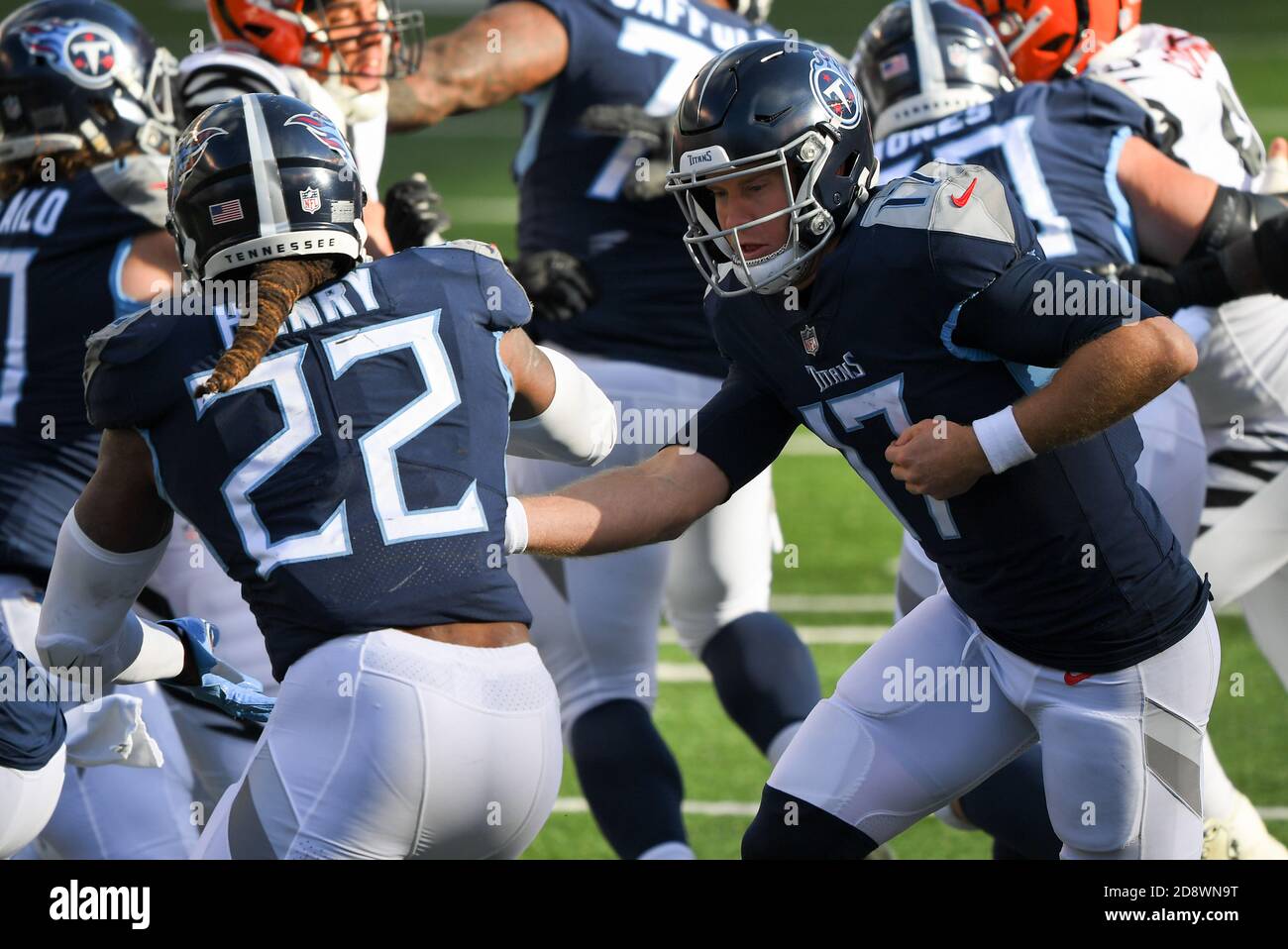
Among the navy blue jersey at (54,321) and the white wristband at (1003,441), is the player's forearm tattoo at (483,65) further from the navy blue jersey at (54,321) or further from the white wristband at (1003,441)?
the white wristband at (1003,441)

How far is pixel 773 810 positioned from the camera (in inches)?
135

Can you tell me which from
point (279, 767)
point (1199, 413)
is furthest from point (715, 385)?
point (279, 767)

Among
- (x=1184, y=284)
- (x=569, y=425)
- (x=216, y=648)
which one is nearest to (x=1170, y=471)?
(x=1184, y=284)

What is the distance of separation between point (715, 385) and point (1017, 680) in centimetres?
175

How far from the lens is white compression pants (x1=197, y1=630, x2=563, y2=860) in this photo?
8.98 ft

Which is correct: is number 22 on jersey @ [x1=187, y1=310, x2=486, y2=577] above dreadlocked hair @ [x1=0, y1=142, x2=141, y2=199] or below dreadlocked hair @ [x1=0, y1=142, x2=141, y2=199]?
above

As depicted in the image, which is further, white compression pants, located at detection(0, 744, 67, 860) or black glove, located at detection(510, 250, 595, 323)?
black glove, located at detection(510, 250, 595, 323)

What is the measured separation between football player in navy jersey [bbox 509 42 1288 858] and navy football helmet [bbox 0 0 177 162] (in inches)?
70.9

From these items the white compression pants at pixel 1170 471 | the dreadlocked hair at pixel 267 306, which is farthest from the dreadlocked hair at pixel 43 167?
the white compression pants at pixel 1170 471

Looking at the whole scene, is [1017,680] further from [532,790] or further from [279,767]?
[279,767]

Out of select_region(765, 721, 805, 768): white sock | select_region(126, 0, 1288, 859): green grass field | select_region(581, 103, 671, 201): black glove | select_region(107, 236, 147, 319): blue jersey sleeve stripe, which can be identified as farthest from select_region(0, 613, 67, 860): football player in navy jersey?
select_region(581, 103, 671, 201): black glove

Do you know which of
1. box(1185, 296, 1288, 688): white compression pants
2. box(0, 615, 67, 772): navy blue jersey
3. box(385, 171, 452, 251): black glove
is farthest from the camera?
box(1185, 296, 1288, 688): white compression pants

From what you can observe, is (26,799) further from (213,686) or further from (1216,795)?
(1216,795)

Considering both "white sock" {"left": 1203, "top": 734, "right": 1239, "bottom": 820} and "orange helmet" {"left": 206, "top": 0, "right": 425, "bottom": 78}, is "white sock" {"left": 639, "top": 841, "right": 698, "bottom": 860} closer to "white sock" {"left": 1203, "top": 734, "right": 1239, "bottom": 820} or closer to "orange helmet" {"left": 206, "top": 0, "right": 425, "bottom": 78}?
"white sock" {"left": 1203, "top": 734, "right": 1239, "bottom": 820}
